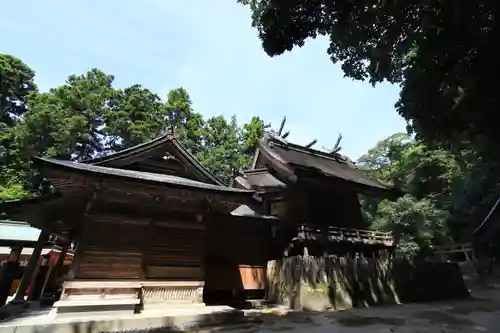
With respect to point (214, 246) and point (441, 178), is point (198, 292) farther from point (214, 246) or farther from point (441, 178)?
point (441, 178)

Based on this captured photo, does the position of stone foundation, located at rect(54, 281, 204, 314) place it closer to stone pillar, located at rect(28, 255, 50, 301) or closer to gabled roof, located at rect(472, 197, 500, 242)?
stone pillar, located at rect(28, 255, 50, 301)

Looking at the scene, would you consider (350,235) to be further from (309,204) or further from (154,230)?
(154,230)

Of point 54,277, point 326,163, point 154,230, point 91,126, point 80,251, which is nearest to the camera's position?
point 80,251

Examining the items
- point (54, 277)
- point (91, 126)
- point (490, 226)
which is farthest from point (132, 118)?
point (490, 226)

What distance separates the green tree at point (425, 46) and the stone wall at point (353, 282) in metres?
7.04

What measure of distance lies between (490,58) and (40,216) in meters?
13.7

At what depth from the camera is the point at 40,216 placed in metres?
10.8

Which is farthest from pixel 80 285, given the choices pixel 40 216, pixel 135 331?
pixel 40 216

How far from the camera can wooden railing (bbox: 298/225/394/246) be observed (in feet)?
51.2

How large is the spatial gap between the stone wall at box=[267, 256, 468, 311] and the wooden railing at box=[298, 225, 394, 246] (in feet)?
6.06

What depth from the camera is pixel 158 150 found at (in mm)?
11734

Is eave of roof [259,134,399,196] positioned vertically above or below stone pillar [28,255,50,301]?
above

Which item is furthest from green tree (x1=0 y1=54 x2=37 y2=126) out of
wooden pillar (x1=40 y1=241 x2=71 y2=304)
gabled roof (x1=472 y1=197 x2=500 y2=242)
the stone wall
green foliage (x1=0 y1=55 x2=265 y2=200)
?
gabled roof (x1=472 y1=197 x2=500 y2=242)

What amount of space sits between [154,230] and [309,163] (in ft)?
40.7
